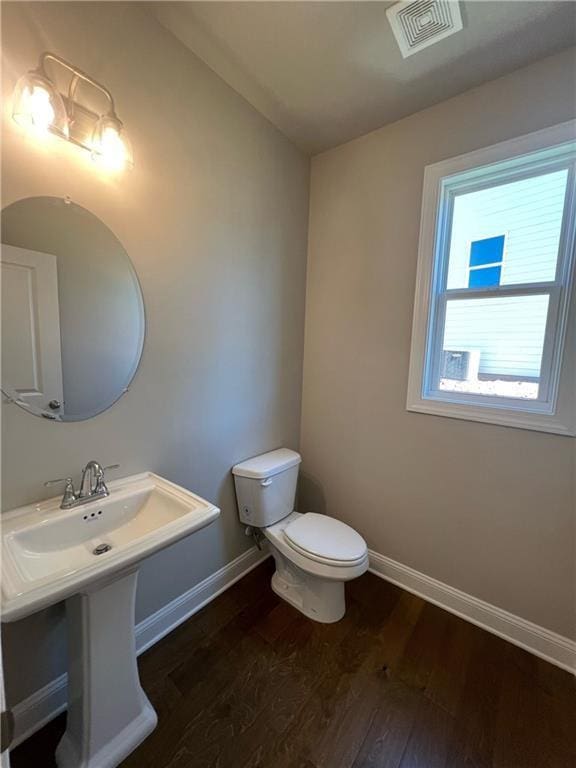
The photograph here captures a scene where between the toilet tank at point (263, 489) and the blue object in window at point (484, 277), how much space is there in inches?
53.4

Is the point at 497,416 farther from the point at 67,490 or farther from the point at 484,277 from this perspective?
the point at 67,490

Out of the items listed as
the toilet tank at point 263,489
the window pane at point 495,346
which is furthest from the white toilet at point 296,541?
the window pane at point 495,346

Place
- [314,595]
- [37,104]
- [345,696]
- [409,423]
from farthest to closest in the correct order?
[409,423] → [314,595] → [345,696] → [37,104]

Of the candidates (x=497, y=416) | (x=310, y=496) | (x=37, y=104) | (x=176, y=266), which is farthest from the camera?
(x=310, y=496)

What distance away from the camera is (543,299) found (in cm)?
142

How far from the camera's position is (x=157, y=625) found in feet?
4.76

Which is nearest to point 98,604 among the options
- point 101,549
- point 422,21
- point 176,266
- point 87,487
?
point 101,549

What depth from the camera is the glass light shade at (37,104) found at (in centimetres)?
91

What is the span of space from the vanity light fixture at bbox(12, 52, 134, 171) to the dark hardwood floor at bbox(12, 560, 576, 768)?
199cm

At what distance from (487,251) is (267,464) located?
1564mm

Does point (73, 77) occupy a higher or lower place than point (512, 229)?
higher

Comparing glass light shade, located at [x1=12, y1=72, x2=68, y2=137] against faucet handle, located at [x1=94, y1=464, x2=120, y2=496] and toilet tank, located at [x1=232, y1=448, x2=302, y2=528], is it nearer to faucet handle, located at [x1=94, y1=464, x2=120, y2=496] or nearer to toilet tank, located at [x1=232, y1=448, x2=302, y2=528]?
faucet handle, located at [x1=94, y1=464, x2=120, y2=496]

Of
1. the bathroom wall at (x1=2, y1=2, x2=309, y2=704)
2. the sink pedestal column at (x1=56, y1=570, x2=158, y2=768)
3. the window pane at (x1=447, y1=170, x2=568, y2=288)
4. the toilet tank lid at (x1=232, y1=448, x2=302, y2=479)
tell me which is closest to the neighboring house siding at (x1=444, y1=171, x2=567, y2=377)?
the window pane at (x1=447, y1=170, x2=568, y2=288)

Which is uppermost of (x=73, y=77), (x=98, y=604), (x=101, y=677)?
(x=73, y=77)
